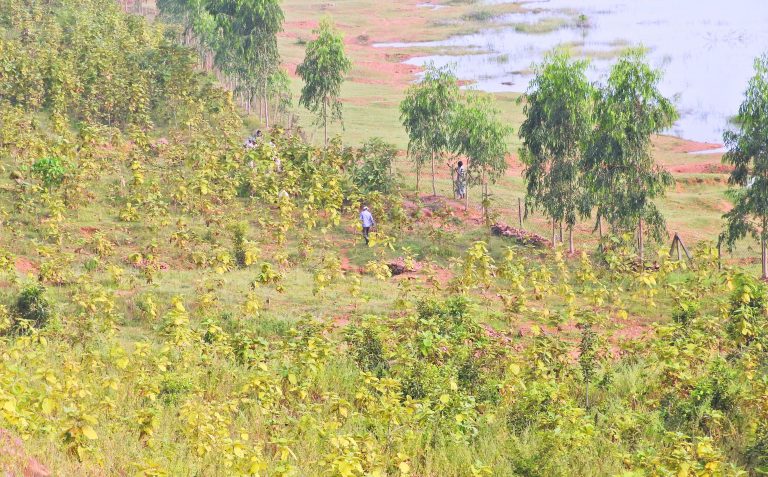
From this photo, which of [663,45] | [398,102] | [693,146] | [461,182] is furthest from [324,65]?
[663,45]

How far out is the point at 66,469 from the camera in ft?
28.8

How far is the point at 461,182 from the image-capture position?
120ft

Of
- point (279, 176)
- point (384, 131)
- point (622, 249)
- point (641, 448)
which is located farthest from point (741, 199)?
point (384, 131)

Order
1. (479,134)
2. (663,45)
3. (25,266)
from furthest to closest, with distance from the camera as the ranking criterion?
1. (663,45)
2. (479,134)
3. (25,266)

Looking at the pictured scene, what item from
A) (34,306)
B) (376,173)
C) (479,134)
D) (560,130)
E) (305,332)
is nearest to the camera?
(305,332)

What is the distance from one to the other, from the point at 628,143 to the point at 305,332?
17808mm

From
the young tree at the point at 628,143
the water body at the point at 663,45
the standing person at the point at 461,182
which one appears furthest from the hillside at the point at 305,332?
the water body at the point at 663,45

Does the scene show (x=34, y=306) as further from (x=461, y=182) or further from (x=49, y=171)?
(x=461, y=182)

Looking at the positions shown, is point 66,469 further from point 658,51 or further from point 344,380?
point 658,51

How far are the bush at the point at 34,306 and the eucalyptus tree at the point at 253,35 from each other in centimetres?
2642

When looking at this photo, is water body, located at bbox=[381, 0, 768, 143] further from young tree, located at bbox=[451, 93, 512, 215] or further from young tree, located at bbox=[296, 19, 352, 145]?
young tree, located at bbox=[451, 93, 512, 215]

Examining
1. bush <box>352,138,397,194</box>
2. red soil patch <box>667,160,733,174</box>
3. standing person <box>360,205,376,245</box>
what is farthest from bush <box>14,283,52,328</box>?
red soil patch <box>667,160,733,174</box>

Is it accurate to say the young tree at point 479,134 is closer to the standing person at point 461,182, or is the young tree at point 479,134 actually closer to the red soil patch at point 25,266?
the standing person at point 461,182

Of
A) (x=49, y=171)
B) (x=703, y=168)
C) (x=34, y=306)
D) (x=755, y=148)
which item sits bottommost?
(x=703, y=168)
